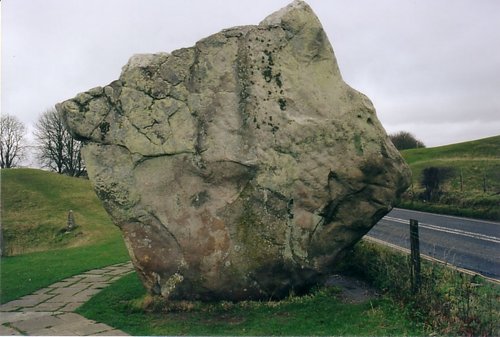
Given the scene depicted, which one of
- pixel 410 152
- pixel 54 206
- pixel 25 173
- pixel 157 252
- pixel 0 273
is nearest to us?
pixel 157 252

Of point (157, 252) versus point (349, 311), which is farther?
point (157, 252)

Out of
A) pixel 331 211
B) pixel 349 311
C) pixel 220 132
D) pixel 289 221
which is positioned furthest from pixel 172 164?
pixel 349 311

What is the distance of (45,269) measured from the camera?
14.3m

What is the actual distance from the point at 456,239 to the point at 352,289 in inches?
319

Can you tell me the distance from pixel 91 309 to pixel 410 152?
187ft

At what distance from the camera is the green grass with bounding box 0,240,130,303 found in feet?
37.1

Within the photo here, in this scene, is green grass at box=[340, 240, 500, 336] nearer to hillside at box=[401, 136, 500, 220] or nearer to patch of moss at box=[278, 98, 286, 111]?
patch of moss at box=[278, 98, 286, 111]

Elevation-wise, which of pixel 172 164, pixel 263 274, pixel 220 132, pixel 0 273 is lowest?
pixel 0 273

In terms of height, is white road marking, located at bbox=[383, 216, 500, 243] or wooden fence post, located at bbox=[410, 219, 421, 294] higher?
wooden fence post, located at bbox=[410, 219, 421, 294]

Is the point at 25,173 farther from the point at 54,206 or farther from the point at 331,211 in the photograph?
the point at 331,211

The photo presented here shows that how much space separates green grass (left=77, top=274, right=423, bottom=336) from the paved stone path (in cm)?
32

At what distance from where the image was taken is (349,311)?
7742mm

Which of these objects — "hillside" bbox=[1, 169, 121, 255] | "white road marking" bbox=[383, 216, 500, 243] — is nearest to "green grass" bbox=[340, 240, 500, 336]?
"white road marking" bbox=[383, 216, 500, 243]

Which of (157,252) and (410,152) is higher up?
(410,152)
